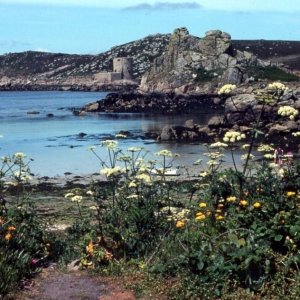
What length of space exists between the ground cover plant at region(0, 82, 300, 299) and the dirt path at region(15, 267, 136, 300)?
0.19m

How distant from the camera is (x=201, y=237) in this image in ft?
26.3

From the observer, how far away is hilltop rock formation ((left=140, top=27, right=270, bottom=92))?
93000 millimetres

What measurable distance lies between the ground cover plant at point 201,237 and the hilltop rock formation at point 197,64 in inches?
3209

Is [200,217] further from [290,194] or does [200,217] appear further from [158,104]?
[158,104]

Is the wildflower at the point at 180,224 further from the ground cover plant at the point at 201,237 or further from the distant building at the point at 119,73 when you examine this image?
the distant building at the point at 119,73

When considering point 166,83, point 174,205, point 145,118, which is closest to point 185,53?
point 166,83

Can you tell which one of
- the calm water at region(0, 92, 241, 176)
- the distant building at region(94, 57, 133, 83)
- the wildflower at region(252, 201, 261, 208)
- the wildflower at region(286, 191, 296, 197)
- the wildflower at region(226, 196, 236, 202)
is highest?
the wildflower at region(286, 191, 296, 197)

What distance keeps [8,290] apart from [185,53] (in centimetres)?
9839

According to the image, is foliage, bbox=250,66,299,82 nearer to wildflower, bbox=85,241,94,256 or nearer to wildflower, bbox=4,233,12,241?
wildflower, bbox=85,241,94,256

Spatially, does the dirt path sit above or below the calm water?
above

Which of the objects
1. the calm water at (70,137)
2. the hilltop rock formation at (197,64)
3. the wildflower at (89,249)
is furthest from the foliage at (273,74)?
the wildflower at (89,249)

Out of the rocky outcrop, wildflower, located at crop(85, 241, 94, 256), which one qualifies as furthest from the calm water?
wildflower, located at crop(85, 241, 94, 256)

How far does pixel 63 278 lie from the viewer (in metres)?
8.10

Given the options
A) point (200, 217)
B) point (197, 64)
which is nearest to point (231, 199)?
point (200, 217)
